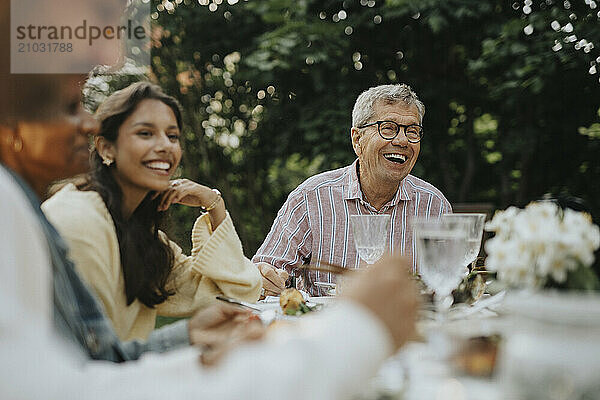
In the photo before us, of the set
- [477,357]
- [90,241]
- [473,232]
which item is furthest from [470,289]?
[90,241]

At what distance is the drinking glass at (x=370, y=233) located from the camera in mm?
1750

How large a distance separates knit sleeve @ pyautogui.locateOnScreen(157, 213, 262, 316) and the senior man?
0.83m

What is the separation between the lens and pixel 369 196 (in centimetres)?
302

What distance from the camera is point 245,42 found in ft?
19.2

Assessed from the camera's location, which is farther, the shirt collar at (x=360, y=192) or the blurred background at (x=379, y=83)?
the blurred background at (x=379, y=83)

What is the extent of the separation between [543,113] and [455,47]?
98 cm

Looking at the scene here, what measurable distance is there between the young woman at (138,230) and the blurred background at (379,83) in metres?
3.01

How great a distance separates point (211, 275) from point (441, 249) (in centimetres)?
86

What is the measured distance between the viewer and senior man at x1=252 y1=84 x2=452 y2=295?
2.89m

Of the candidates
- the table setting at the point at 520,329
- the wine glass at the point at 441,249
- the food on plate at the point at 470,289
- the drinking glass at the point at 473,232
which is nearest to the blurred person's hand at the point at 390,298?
the table setting at the point at 520,329

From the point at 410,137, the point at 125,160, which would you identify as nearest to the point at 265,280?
the point at 125,160

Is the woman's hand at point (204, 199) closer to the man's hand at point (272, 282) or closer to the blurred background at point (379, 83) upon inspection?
the man's hand at point (272, 282)

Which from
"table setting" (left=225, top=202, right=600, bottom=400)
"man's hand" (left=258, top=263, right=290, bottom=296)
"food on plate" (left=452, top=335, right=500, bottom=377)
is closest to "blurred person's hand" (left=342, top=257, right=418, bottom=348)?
"table setting" (left=225, top=202, right=600, bottom=400)

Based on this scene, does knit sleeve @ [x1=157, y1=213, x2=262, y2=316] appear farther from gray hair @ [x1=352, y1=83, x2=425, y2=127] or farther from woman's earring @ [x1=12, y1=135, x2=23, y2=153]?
gray hair @ [x1=352, y1=83, x2=425, y2=127]
